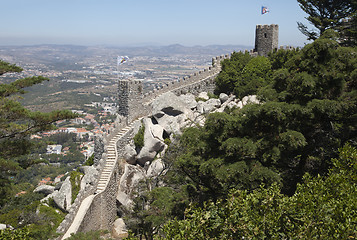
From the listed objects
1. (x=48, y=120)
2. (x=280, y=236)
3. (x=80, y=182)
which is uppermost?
(x=48, y=120)

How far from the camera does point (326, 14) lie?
72.6 ft

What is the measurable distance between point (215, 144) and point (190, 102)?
37.1 feet

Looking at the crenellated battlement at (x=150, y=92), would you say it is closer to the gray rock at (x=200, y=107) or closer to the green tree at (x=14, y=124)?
the gray rock at (x=200, y=107)

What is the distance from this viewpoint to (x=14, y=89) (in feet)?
45.1

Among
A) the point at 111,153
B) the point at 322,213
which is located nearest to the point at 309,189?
the point at 322,213

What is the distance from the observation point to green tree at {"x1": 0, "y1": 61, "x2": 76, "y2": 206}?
1314cm

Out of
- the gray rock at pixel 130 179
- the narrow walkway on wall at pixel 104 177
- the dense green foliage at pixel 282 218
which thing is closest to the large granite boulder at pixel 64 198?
the narrow walkway on wall at pixel 104 177

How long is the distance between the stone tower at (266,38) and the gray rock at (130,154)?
15264 millimetres

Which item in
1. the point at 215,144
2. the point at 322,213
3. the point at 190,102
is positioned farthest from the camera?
the point at 190,102

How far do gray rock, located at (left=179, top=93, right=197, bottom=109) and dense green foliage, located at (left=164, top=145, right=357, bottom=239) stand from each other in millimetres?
15421

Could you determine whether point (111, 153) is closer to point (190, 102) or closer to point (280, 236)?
point (190, 102)

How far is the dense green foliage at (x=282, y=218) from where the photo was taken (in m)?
7.42

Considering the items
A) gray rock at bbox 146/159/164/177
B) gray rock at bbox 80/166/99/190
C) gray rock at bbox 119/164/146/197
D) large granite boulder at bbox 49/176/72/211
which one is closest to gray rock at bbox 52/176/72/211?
large granite boulder at bbox 49/176/72/211

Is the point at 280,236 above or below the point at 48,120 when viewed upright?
below
